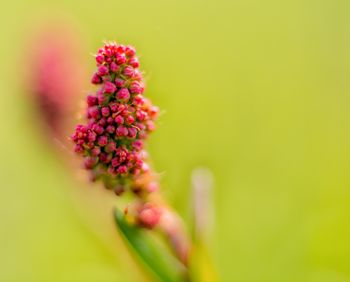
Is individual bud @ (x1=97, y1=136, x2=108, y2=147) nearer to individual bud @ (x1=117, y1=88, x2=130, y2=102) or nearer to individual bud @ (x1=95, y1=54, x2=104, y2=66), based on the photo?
individual bud @ (x1=117, y1=88, x2=130, y2=102)

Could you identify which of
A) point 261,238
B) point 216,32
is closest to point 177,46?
point 216,32

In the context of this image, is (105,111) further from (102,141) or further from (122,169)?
(122,169)

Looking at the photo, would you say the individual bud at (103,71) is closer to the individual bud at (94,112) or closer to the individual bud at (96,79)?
the individual bud at (96,79)

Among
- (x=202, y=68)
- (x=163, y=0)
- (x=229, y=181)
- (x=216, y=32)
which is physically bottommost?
(x=229, y=181)

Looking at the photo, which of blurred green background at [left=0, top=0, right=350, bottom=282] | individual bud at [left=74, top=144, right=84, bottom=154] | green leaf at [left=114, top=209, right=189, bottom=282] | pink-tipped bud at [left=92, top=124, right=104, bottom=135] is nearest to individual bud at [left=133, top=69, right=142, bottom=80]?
pink-tipped bud at [left=92, top=124, right=104, bottom=135]

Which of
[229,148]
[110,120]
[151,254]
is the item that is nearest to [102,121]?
[110,120]

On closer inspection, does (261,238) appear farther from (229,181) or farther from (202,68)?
(202,68)
